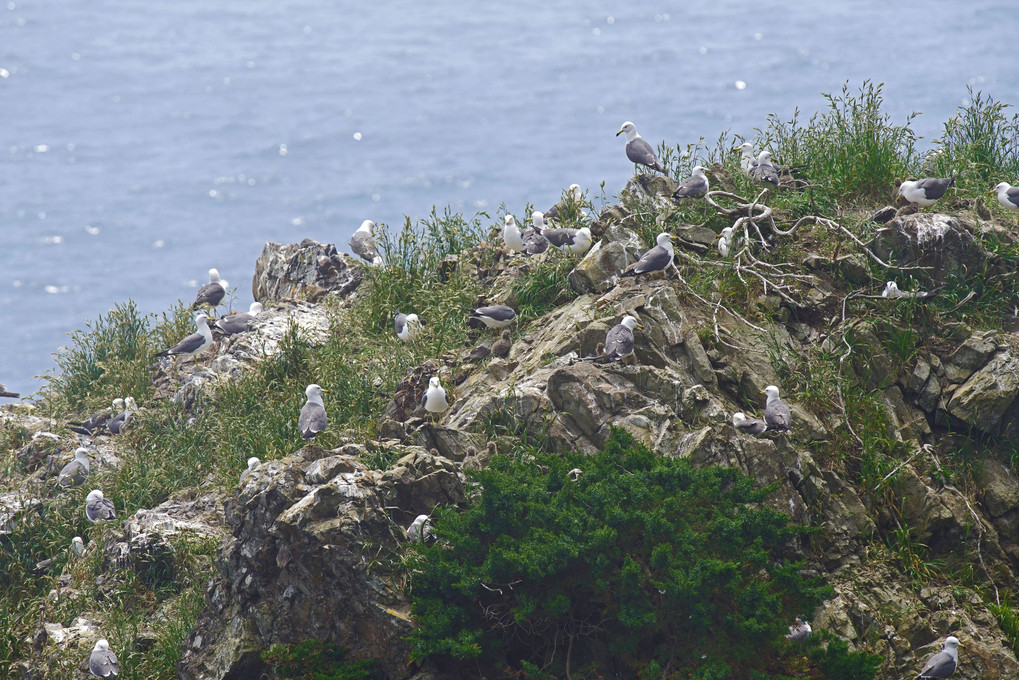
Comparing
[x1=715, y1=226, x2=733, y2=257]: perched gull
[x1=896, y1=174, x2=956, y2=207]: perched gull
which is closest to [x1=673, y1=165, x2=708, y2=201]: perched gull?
[x1=715, y1=226, x2=733, y2=257]: perched gull

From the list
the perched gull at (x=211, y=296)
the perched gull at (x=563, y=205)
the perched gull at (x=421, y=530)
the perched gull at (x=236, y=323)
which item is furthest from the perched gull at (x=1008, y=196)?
the perched gull at (x=211, y=296)

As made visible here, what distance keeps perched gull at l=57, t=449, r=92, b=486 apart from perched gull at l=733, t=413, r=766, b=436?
896cm

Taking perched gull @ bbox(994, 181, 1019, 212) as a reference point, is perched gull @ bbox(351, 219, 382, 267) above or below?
below

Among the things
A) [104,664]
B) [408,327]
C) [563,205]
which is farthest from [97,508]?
[563,205]

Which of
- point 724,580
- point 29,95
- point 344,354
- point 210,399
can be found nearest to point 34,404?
point 210,399

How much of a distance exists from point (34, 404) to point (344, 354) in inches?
279

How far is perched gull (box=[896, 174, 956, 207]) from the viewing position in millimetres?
12117

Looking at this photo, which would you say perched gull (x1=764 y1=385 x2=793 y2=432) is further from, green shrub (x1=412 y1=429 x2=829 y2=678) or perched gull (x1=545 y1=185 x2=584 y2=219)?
perched gull (x1=545 y1=185 x2=584 y2=219)

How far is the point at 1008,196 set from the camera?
40.7 ft

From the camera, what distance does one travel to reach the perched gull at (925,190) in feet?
39.8

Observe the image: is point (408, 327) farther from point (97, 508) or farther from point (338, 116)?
point (338, 116)

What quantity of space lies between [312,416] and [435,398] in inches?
61.2

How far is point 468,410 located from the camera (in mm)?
10797

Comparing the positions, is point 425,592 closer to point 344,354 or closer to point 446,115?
point 344,354
